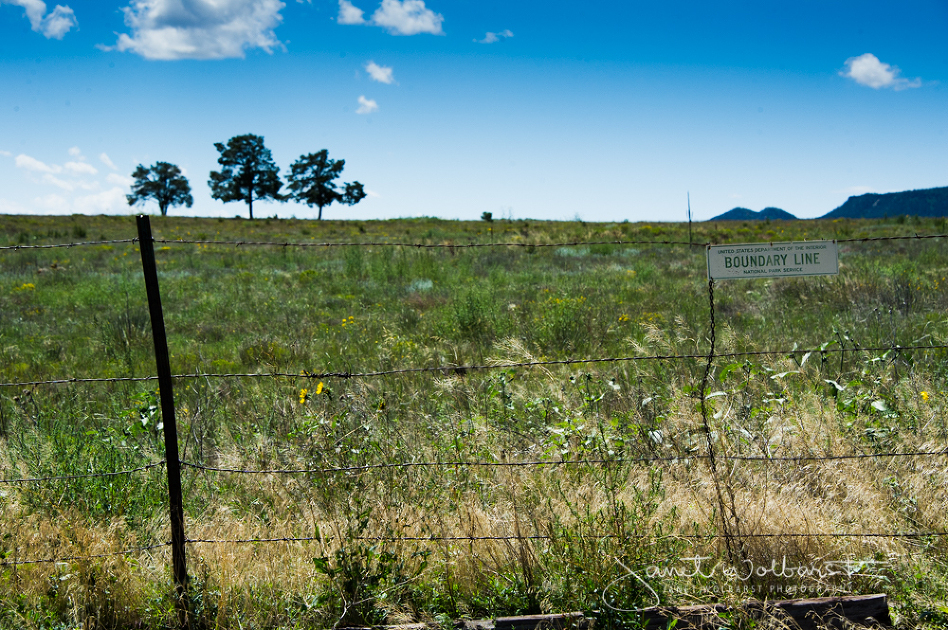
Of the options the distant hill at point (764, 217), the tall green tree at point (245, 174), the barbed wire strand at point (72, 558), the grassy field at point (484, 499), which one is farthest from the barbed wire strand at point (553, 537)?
the tall green tree at point (245, 174)

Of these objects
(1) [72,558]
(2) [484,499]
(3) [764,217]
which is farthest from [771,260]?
(3) [764,217]

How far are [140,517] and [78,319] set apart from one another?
7.71 m

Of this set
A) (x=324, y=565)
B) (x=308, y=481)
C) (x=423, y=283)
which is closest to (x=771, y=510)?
(x=324, y=565)

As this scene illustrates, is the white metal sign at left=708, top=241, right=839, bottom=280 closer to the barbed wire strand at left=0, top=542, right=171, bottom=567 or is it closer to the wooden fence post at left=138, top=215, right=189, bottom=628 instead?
the wooden fence post at left=138, top=215, right=189, bottom=628

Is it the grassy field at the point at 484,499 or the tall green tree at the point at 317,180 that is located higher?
the tall green tree at the point at 317,180

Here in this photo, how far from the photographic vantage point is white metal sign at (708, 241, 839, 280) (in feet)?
9.68

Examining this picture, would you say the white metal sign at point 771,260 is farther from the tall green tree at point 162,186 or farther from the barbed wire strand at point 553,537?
the tall green tree at point 162,186

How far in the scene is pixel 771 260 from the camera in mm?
2982

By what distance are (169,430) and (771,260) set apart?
3026 millimetres

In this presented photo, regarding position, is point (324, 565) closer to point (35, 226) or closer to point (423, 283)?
point (423, 283)

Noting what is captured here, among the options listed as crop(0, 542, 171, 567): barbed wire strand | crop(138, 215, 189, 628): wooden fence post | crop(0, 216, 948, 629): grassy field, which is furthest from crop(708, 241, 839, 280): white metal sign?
crop(0, 542, 171, 567): barbed wire strand

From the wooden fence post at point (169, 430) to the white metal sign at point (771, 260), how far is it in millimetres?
2642

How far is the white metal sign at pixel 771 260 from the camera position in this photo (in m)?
2.95

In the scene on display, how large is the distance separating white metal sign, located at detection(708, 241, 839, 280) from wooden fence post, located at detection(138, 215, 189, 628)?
264 cm
